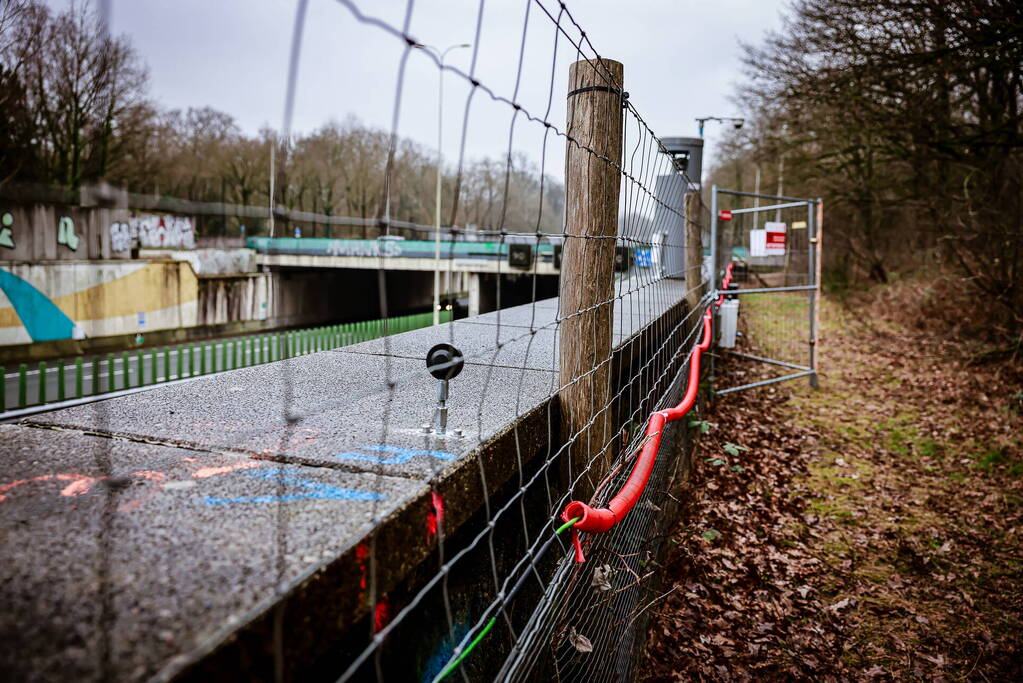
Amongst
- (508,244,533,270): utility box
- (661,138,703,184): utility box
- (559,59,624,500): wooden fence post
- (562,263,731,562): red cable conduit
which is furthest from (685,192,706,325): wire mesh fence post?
(661,138,703,184): utility box

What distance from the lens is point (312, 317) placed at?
3406cm

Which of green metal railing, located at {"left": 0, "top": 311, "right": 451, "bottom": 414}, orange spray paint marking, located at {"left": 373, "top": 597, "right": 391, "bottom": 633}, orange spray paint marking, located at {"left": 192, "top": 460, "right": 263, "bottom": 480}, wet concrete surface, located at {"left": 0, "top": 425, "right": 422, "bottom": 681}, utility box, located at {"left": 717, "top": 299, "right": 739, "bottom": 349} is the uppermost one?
utility box, located at {"left": 717, "top": 299, "right": 739, "bottom": 349}

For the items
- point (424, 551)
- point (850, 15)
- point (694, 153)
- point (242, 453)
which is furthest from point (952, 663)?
point (850, 15)

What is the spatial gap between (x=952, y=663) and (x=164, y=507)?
3.97 meters

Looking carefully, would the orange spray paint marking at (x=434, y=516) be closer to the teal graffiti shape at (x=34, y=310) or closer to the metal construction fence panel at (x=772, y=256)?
the metal construction fence panel at (x=772, y=256)

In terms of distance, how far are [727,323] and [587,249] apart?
675 centimetres

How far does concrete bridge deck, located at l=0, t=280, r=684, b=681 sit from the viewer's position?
38.4 inches

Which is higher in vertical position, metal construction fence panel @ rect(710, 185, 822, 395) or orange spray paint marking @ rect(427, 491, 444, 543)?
metal construction fence panel @ rect(710, 185, 822, 395)

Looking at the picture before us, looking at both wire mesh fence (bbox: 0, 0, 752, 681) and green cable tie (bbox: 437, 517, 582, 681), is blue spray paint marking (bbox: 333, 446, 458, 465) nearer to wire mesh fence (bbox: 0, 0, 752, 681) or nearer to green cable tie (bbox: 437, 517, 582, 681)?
wire mesh fence (bbox: 0, 0, 752, 681)

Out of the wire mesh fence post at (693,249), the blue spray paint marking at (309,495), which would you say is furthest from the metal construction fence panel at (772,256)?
the blue spray paint marking at (309,495)

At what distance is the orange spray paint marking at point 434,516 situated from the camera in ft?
5.13

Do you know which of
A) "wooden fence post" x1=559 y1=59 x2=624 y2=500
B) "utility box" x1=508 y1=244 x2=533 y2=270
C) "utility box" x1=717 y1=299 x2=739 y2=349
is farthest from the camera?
"utility box" x1=717 y1=299 x2=739 y2=349

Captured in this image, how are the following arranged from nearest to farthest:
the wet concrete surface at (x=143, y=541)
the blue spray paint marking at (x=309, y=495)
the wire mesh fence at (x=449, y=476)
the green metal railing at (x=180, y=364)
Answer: the wet concrete surface at (x=143, y=541) → the wire mesh fence at (x=449, y=476) → the blue spray paint marking at (x=309, y=495) → the green metal railing at (x=180, y=364)

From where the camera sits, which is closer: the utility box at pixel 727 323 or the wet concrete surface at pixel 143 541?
the wet concrete surface at pixel 143 541
